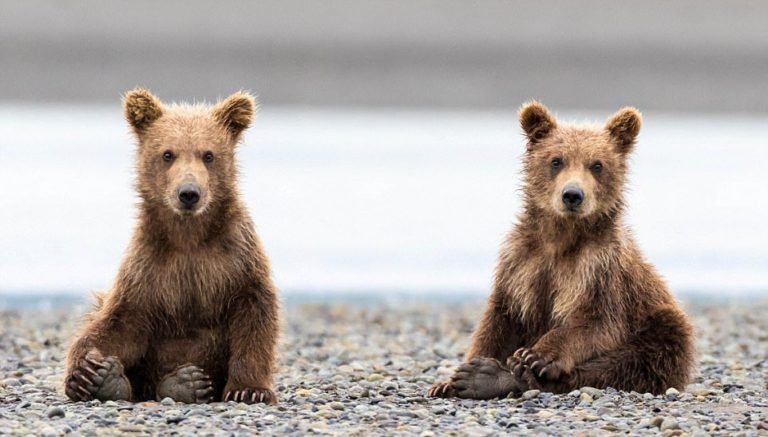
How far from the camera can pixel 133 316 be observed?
23.1 feet

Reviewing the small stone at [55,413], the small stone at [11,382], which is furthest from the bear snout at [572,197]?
the small stone at [11,382]

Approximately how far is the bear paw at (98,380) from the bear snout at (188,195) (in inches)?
35.2

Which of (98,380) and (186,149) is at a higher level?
(186,149)

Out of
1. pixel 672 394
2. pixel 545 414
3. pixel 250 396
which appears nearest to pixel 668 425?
pixel 545 414

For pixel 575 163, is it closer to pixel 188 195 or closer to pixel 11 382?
pixel 188 195

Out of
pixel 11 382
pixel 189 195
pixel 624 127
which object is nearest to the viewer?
pixel 189 195

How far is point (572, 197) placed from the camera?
23.9 ft

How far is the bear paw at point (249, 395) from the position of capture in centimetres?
681

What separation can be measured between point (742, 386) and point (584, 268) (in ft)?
→ 5.13

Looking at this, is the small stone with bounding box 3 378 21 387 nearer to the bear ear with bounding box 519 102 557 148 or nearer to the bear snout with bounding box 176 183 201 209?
the bear snout with bounding box 176 183 201 209

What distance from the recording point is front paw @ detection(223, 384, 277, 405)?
6.81m

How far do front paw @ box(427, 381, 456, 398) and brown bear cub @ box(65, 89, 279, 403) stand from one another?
94cm

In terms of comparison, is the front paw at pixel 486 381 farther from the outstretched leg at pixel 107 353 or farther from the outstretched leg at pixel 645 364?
the outstretched leg at pixel 107 353

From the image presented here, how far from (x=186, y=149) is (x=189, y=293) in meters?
0.79
